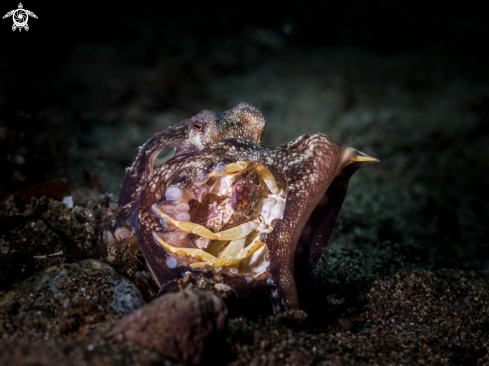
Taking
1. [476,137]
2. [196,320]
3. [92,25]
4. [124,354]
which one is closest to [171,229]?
[196,320]

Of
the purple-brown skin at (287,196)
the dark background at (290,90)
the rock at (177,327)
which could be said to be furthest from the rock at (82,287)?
the dark background at (290,90)

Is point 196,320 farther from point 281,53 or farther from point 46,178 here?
point 281,53

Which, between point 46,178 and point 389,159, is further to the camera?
point 389,159

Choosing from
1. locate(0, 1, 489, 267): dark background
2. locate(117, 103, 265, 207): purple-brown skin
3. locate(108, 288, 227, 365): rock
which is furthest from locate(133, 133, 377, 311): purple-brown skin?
locate(0, 1, 489, 267): dark background

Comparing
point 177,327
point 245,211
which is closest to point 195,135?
point 245,211

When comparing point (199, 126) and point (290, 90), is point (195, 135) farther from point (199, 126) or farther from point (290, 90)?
point (290, 90)

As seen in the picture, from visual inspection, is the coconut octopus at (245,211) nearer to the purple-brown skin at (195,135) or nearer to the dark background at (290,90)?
the purple-brown skin at (195,135)

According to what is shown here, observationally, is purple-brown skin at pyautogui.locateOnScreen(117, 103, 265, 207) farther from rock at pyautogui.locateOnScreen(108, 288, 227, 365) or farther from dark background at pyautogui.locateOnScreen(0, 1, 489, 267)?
dark background at pyautogui.locateOnScreen(0, 1, 489, 267)
